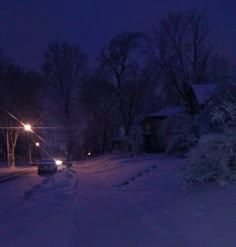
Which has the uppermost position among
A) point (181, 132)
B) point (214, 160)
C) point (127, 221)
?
point (181, 132)

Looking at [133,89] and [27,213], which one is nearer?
[27,213]

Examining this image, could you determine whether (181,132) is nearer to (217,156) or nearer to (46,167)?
(46,167)

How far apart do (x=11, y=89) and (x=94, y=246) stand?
5005 centimetres

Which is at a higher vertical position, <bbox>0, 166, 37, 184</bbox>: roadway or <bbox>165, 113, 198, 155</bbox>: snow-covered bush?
<bbox>165, 113, 198, 155</bbox>: snow-covered bush

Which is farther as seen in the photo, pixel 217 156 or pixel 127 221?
pixel 217 156

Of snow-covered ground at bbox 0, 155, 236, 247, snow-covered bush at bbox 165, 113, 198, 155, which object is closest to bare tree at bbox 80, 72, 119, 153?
snow-covered bush at bbox 165, 113, 198, 155

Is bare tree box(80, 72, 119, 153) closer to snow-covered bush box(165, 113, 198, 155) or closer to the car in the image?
the car

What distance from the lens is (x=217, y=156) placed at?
517 inches

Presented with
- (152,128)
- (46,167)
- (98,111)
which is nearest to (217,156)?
(46,167)

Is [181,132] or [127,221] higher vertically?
[181,132]

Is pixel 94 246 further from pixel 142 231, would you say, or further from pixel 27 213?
pixel 27 213

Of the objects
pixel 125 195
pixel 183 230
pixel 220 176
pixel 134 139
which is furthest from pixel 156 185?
pixel 134 139

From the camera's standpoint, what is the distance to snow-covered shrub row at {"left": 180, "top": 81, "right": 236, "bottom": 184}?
13.0 meters

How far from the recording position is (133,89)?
55.7 m
